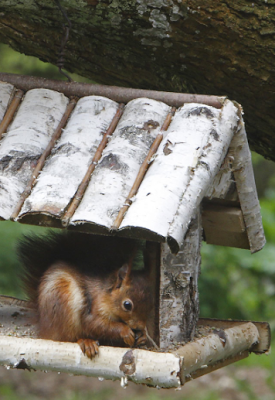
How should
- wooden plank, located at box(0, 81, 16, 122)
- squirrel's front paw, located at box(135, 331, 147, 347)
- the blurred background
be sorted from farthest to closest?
the blurred background
wooden plank, located at box(0, 81, 16, 122)
squirrel's front paw, located at box(135, 331, 147, 347)

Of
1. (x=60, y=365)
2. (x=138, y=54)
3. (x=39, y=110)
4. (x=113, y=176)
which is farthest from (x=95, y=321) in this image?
(x=138, y=54)

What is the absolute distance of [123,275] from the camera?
2.17m

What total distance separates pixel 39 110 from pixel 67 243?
0.59m

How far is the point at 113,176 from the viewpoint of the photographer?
1.90 meters

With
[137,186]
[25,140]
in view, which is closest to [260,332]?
[137,186]

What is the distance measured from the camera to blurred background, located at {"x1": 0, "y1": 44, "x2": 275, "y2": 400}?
5621mm

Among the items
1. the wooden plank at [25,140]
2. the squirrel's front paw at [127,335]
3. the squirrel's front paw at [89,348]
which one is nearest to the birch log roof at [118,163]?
the wooden plank at [25,140]

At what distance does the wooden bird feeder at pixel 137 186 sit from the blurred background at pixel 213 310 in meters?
3.37

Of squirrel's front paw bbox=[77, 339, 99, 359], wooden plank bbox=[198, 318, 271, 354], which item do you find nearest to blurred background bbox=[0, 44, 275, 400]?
wooden plank bbox=[198, 318, 271, 354]

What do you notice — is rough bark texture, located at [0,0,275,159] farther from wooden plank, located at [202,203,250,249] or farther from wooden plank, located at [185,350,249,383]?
wooden plank, located at [185,350,249,383]

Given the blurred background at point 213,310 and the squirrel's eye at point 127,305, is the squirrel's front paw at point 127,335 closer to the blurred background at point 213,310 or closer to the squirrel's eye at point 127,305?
the squirrel's eye at point 127,305

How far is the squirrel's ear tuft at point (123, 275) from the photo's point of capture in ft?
7.09

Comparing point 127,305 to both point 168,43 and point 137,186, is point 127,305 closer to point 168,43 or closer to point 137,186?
point 137,186

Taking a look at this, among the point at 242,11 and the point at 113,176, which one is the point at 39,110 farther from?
the point at 242,11
